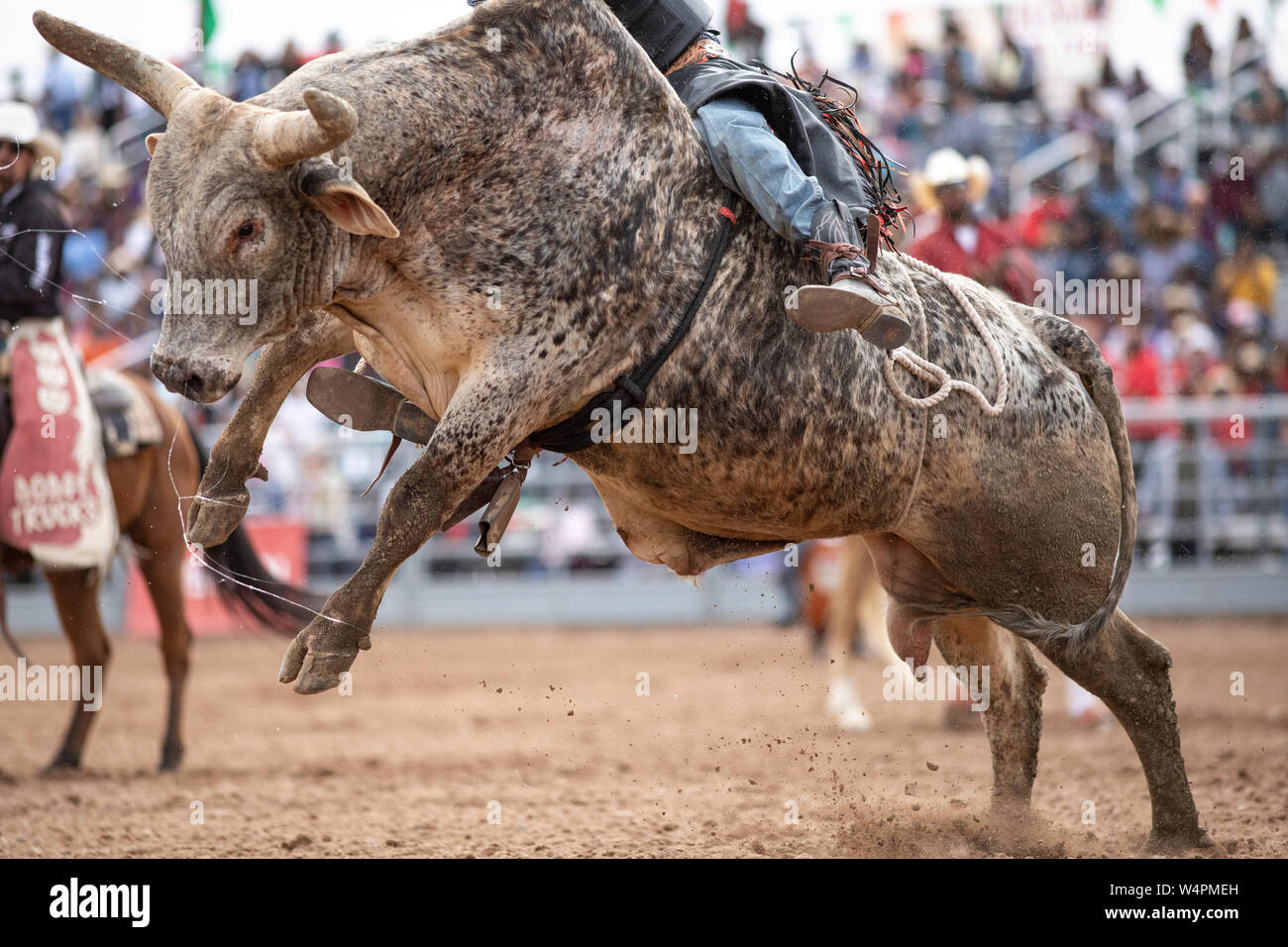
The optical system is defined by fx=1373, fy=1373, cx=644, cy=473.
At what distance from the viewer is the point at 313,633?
151 inches

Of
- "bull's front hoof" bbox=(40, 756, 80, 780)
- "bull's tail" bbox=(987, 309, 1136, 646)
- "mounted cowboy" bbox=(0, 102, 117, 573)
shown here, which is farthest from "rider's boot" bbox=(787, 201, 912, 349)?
"bull's front hoof" bbox=(40, 756, 80, 780)

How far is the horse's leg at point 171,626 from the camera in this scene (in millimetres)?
7152

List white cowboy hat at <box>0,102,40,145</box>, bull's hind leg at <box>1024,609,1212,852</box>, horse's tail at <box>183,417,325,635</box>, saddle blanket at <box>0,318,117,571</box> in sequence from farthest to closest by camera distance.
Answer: saddle blanket at <box>0,318,117,571</box>, white cowboy hat at <box>0,102,40,145</box>, horse's tail at <box>183,417,325,635</box>, bull's hind leg at <box>1024,609,1212,852</box>

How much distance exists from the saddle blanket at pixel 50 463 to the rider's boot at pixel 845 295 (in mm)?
4492

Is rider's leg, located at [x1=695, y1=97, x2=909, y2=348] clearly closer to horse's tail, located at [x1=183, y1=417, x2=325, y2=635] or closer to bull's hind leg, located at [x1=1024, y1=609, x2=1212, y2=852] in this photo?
bull's hind leg, located at [x1=1024, y1=609, x2=1212, y2=852]

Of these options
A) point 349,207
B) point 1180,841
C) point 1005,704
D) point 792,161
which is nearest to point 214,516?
point 349,207

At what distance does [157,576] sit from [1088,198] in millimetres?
Answer: 10099

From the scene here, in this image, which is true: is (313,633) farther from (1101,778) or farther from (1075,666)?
(1101,778)

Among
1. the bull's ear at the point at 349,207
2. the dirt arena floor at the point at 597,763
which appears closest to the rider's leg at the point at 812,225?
the bull's ear at the point at 349,207

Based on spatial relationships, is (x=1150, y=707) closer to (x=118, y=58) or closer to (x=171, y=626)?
(x=118, y=58)

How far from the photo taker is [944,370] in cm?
438

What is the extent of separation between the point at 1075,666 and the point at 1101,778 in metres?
2.08

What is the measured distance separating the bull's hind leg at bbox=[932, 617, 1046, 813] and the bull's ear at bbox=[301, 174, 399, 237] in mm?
2704

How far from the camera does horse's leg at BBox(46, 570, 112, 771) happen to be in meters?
7.00
